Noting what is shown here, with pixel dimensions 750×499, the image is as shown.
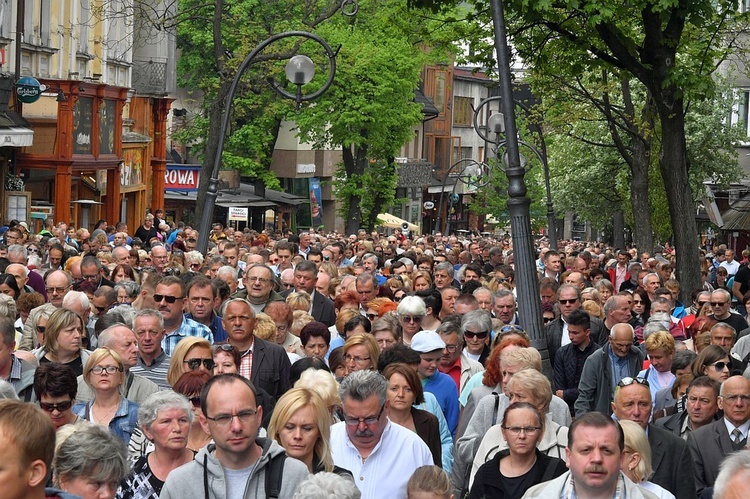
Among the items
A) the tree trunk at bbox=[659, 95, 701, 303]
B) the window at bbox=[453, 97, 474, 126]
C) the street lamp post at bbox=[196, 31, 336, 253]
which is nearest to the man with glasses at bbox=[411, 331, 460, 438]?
the tree trunk at bbox=[659, 95, 701, 303]

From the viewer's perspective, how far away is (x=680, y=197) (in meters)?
20.5

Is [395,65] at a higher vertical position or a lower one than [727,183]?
higher

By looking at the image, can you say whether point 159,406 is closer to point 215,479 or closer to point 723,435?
point 215,479

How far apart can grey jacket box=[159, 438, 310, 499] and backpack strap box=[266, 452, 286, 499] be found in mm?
14

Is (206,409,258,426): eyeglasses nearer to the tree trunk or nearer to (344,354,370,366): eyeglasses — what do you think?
(344,354,370,366): eyeglasses

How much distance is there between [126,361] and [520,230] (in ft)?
13.7

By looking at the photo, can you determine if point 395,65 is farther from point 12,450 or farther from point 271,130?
point 12,450

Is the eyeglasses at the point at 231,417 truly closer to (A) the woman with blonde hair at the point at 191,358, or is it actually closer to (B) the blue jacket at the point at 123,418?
(B) the blue jacket at the point at 123,418

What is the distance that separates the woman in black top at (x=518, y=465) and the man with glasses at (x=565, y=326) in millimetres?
6005

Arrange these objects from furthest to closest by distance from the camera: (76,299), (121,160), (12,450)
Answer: (121,160) < (76,299) < (12,450)

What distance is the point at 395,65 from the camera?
58.5 metres

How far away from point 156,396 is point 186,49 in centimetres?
5760

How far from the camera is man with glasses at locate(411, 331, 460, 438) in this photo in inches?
420

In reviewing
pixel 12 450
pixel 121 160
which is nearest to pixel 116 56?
pixel 121 160
